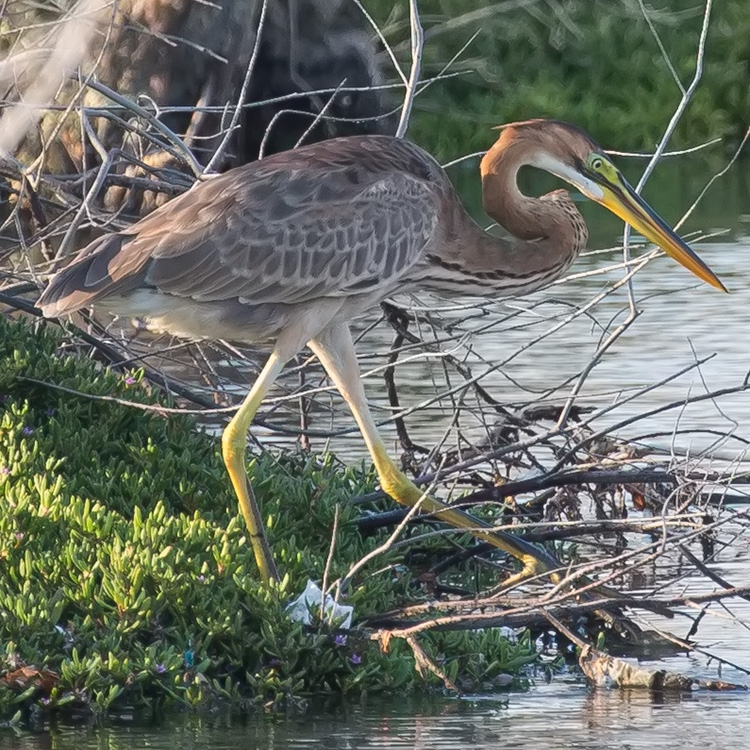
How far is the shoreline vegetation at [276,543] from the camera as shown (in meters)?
5.36

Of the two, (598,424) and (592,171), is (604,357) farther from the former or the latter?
(592,171)

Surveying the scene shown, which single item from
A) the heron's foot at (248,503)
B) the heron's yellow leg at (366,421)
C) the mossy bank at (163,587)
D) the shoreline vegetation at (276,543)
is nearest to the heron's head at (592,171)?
the shoreline vegetation at (276,543)

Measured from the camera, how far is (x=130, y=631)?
5352 mm

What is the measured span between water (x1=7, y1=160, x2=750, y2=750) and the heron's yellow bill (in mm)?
194

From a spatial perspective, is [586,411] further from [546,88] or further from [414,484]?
[546,88]

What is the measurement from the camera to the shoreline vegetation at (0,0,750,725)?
5.36 m

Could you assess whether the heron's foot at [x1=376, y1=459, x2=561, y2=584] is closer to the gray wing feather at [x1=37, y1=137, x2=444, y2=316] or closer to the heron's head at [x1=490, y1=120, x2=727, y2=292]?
the gray wing feather at [x1=37, y1=137, x2=444, y2=316]

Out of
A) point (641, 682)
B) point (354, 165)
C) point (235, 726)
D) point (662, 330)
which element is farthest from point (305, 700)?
point (662, 330)

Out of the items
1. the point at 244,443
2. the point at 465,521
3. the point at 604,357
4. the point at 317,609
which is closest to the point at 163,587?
the point at 317,609

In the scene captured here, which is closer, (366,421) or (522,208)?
(366,421)

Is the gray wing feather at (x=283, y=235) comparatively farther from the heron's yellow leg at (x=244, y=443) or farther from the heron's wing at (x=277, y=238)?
the heron's yellow leg at (x=244, y=443)

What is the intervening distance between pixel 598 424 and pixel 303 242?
2.69 metres

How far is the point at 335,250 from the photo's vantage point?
21.2 feet

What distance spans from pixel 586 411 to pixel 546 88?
18.8 metres
